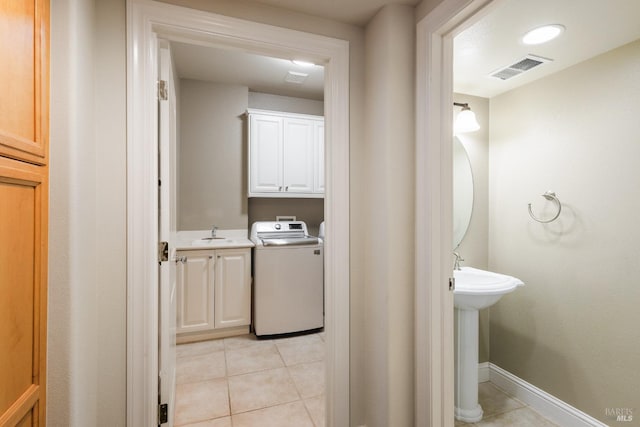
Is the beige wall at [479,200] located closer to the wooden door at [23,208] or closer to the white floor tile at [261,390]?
the white floor tile at [261,390]

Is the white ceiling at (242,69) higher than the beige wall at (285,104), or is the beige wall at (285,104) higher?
the white ceiling at (242,69)

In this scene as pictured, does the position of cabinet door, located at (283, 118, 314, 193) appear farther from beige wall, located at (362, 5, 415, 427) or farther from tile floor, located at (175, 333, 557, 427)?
beige wall, located at (362, 5, 415, 427)

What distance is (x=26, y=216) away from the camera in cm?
83

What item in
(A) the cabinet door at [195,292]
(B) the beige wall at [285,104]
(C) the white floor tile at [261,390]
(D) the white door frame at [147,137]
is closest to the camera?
(D) the white door frame at [147,137]

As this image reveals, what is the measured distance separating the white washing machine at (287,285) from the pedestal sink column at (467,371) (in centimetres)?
145

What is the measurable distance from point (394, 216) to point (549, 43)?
1.29 metres

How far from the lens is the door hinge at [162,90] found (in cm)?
139

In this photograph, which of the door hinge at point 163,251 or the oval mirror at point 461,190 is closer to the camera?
the door hinge at point 163,251

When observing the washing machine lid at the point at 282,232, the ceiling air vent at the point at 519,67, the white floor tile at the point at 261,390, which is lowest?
the white floor tile at the point at 261,390

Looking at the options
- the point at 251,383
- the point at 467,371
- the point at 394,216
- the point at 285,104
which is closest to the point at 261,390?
the point at 251,383

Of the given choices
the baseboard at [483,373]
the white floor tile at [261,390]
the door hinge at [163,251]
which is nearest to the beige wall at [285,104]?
the door hinge at [163,251]

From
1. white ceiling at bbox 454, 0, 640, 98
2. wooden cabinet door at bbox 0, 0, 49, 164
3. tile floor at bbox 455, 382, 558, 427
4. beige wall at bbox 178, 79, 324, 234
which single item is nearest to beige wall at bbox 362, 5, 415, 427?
white ceiling at bbox 454, 0, 640, 98

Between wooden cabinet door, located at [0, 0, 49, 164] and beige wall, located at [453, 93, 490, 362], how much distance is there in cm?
234

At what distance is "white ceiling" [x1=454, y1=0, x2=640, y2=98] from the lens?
1360mm
